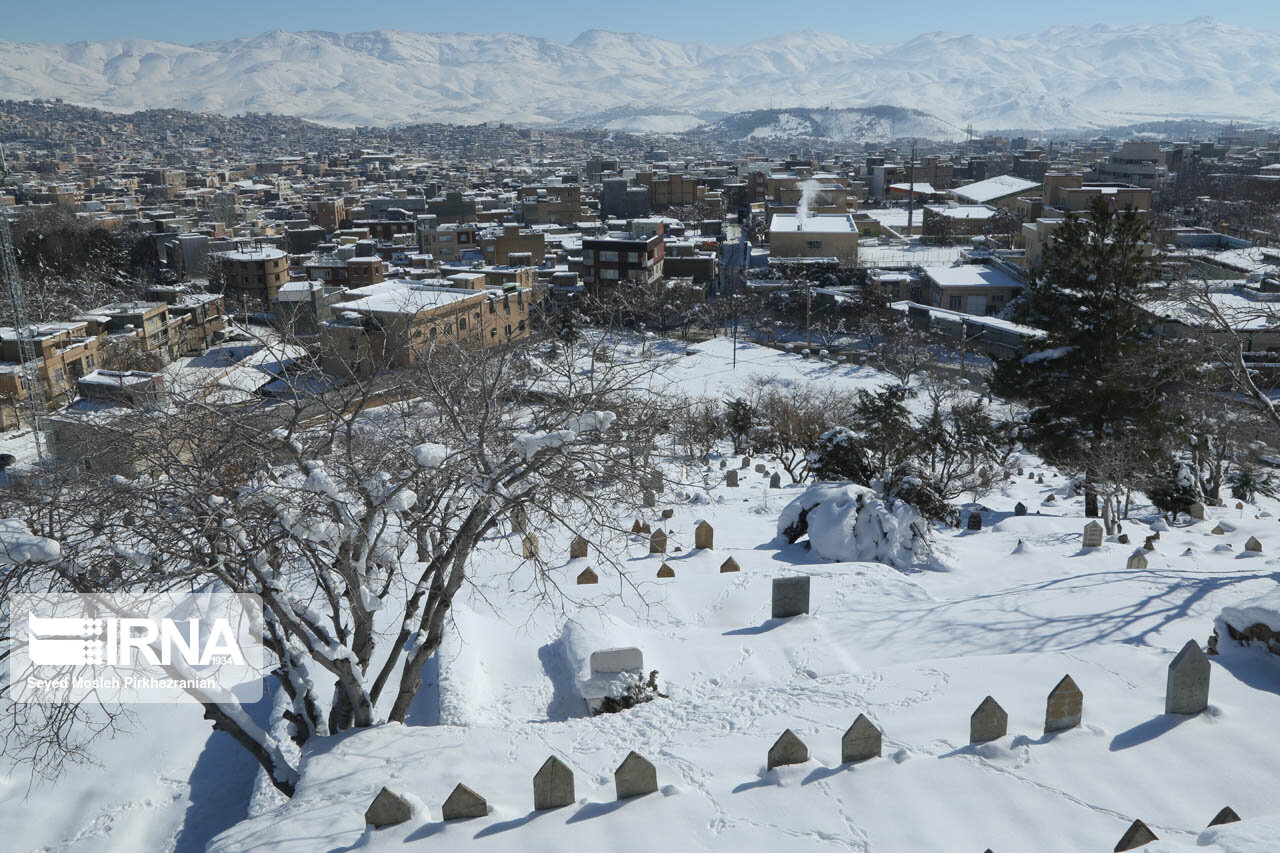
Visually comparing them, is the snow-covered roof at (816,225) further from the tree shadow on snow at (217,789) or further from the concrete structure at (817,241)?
the tree shadow on snow at (217,789)

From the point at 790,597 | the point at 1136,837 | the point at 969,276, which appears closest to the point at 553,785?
the point at 1136,837

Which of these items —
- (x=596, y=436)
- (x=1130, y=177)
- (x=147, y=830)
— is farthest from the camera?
(x=1130, y=177)

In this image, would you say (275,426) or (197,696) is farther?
(275,426)

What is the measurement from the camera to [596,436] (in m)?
7.07

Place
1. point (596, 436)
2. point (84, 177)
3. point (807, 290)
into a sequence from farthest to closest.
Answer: point (84, 177) < point (807, 290) < point (596, 436)

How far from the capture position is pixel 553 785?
584 cm

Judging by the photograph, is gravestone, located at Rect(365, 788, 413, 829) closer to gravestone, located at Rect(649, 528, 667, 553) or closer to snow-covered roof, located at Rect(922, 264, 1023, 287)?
gravestone, located at Rect(649, 528, 667, 553)

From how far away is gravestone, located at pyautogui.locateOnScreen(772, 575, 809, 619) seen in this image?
1010 centimetres

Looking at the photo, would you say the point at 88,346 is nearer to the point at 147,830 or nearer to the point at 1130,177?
the point at 147,830

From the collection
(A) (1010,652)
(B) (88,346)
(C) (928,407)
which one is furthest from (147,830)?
(B) (88,346)

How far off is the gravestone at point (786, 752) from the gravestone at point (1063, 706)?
72.9 inches

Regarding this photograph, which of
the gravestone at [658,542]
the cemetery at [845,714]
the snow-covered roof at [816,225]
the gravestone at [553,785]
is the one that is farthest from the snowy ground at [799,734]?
the snow-covered roof at [816,225]

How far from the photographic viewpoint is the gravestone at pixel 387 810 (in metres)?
5.66

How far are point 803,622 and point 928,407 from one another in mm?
25798
